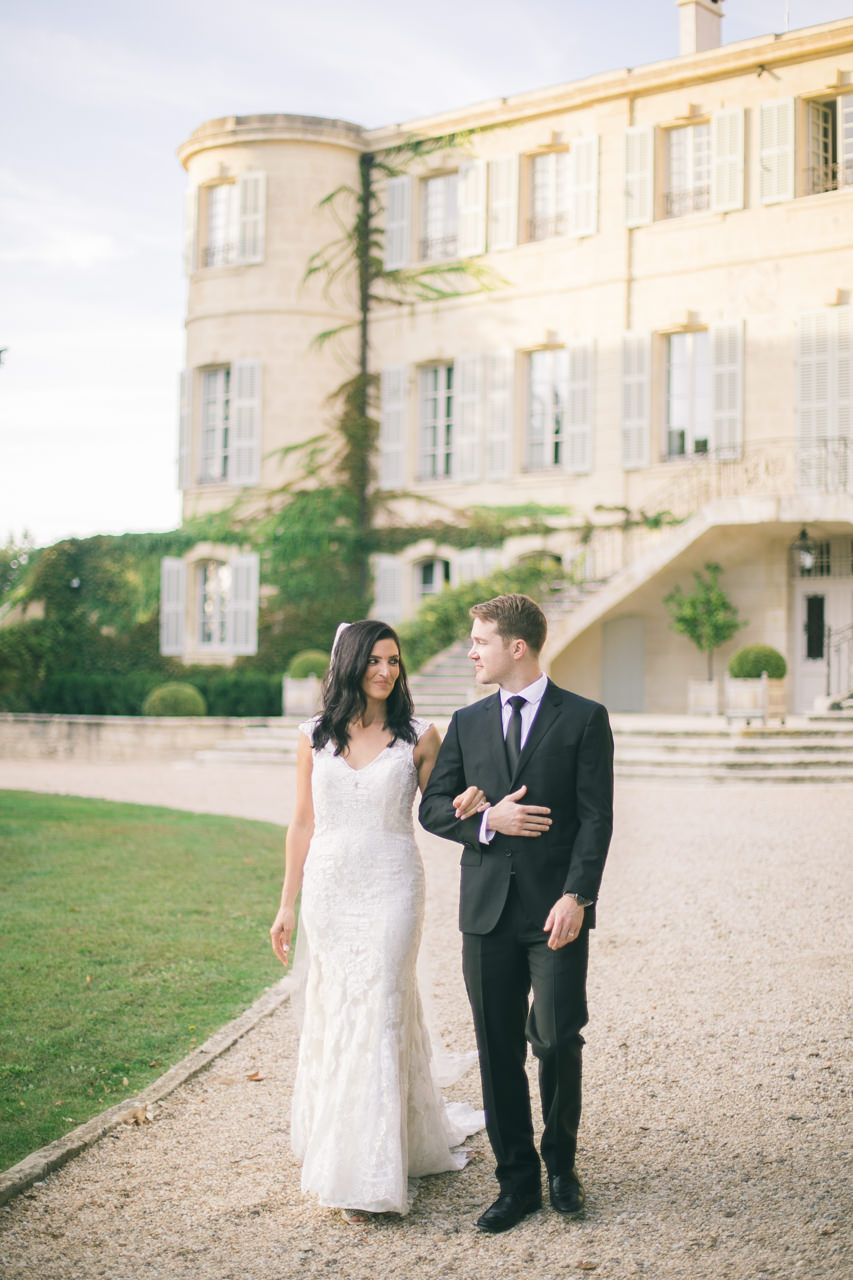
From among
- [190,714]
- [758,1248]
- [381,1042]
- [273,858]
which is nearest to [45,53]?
[273,858]

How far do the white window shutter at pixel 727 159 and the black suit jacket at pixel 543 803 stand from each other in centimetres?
1687

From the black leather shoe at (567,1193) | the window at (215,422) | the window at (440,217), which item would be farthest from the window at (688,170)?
the black leather shoe at (567,1193)

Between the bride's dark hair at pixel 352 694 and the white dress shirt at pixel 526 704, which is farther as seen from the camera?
the bride's dark hair at pixel 352 694

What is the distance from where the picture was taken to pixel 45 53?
1218 cm

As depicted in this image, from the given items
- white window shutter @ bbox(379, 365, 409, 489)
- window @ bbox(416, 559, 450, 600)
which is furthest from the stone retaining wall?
white window shutter @ bbox(379, 365, 409, 489)

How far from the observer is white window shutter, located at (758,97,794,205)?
18234 millimetres

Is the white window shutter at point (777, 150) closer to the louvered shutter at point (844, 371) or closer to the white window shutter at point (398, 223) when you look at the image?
the louvered shutter at point (844, 371)

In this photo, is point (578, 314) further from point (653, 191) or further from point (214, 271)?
point (214, 271)

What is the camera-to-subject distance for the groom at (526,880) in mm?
3369

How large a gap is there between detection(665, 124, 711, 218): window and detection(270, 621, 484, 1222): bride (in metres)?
17.3

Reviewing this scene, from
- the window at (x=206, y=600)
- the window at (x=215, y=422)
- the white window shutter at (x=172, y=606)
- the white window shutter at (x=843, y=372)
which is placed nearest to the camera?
the white window shutter at (x=843, y=372)

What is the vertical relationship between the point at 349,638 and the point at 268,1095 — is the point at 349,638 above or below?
above

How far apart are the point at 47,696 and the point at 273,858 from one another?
1354 cm

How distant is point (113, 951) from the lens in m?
6.18
